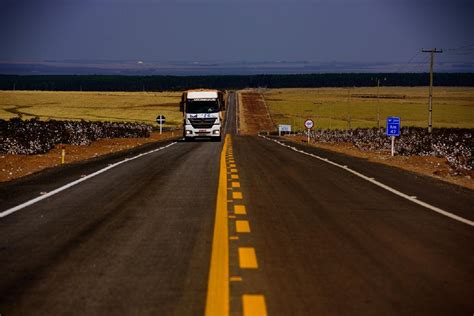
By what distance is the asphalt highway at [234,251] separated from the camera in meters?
6.15

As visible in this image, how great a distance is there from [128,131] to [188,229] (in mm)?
50257

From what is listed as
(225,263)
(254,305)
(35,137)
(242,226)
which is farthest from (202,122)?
(254,305)

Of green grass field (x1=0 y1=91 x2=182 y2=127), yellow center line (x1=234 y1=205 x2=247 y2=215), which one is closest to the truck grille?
yellow center line (x1=234 y1=205 x2=247 y2=215)

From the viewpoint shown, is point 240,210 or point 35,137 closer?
point 240,210

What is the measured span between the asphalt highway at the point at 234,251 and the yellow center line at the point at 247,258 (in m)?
0.01

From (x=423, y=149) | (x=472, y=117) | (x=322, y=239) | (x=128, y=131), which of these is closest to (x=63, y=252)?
(x=322, y=239)

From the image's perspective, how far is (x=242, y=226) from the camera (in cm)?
1015

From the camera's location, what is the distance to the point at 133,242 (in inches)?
351

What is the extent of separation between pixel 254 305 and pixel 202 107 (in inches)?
1570

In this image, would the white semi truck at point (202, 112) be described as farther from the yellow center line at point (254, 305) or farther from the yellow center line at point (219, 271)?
the yellow center line at point (254, 305)

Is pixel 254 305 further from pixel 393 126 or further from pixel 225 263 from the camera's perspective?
pixel 393 126

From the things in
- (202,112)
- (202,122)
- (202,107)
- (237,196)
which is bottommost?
(237,196)

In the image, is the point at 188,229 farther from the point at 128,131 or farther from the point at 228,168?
the point at 128,131

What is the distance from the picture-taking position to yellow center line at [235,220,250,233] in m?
9.80
